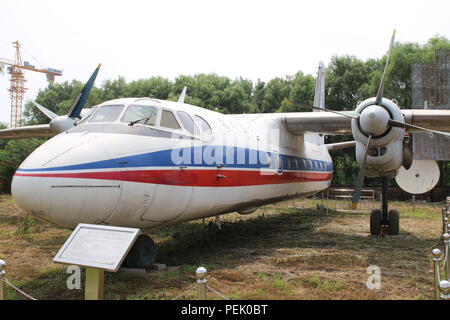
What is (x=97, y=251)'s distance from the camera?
15.5 ft

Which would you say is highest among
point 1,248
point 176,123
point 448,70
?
point 448,70

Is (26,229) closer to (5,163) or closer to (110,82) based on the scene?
(5,163)

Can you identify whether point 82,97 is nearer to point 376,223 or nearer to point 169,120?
point 169,120

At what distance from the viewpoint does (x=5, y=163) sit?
28.0m

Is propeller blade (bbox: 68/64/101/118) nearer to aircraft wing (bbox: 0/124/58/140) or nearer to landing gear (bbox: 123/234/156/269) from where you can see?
aircraft wing (bbox: 0/124/58/140)

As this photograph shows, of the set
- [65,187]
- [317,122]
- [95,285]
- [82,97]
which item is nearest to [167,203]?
[65,187]

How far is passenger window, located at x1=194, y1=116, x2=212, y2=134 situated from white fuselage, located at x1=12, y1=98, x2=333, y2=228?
91 mm

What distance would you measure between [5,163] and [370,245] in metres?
25.8

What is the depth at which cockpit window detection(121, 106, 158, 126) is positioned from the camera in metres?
7.27

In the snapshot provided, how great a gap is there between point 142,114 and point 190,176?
144cm

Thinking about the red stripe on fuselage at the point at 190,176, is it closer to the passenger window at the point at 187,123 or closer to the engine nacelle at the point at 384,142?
the passenger window at the point at 187,123

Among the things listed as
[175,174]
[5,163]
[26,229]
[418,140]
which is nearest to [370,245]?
[175,174]

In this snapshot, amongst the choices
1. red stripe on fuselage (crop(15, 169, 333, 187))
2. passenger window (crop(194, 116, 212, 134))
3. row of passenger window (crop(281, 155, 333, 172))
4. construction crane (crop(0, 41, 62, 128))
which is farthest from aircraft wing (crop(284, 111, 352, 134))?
construction crane (crop(0, 41, 62, 128))
